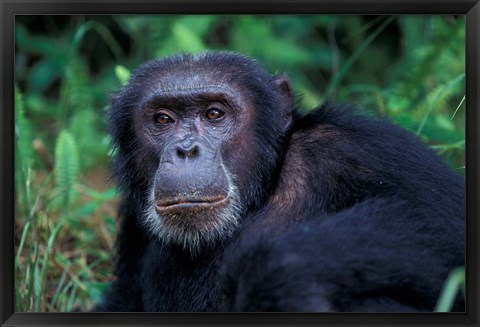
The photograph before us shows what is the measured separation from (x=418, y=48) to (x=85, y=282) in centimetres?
382

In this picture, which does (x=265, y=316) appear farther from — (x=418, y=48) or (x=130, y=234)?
(x=418, y=48)

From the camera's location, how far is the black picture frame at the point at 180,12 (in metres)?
3.58

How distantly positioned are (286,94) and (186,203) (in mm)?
967

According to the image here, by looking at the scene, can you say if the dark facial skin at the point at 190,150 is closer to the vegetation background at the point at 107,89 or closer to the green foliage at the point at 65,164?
the vegetation background at the point at 107,89

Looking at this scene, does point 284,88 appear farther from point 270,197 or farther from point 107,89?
point 107,89

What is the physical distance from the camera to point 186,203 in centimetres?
383

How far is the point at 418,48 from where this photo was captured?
23.5ft

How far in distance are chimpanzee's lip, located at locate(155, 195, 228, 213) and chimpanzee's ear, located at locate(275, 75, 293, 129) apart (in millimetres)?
691

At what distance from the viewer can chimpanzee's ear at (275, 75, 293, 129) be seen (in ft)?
14.2

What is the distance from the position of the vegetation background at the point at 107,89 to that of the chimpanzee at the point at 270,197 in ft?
1.74

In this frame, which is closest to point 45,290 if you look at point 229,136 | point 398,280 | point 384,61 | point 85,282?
point 85,282

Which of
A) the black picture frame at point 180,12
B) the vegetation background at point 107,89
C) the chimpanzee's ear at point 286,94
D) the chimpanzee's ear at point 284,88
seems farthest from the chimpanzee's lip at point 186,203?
the vegetation background at point 107,89

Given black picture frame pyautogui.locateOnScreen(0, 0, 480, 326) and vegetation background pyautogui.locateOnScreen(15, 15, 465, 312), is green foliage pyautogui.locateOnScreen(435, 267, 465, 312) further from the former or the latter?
vegetation background pyautogui.locateOnScreen(15, 15, 465, 312)

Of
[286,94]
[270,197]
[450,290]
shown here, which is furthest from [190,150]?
[450,290]
